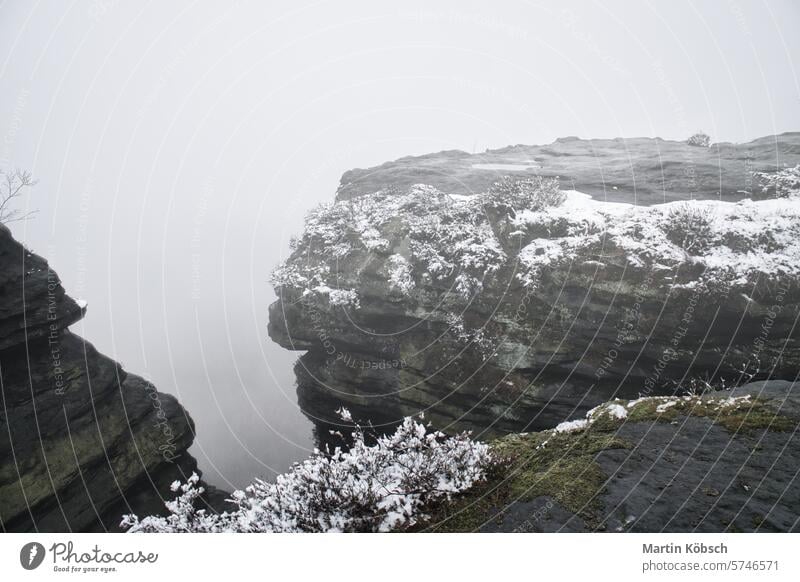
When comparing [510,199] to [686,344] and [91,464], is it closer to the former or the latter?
[686,344]

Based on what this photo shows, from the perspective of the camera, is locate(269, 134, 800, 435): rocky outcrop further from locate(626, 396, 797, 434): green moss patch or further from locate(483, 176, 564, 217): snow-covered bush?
locate(626, 396, 797, 434): green moss patch

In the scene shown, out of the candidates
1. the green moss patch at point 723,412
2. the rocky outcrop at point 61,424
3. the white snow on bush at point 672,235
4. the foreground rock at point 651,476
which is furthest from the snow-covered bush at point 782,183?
the rocky outcrop at point 61,424

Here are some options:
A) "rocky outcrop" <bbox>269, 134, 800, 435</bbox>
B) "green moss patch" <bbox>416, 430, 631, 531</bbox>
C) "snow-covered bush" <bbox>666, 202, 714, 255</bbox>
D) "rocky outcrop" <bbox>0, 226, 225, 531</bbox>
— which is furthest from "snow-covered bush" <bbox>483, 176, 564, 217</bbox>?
"rocky outcrop" <bbox>0, 226, 225, 531</bbox>

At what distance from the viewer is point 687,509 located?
4.01 meters

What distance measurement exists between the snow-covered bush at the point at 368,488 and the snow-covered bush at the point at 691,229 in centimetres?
1123

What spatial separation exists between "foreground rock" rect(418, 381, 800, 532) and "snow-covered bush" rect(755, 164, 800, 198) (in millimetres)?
10390

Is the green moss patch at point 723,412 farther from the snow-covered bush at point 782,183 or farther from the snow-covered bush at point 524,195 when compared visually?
the snow-covered bush at point 782,183

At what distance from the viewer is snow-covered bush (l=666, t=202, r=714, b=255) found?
1143cm

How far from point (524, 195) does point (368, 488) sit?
43.8 feet

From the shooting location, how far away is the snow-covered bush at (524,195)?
1434 cm

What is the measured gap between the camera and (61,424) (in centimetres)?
1183

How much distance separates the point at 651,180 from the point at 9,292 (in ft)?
77.7

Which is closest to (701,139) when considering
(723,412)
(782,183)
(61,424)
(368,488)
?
(782,183)
